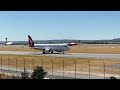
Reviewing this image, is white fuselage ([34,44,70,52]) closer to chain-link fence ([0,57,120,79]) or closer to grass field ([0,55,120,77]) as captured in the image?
grass field ([0,55,120,77])

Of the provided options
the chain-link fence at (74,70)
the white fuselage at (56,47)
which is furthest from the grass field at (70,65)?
the white fuselage at (56,47)

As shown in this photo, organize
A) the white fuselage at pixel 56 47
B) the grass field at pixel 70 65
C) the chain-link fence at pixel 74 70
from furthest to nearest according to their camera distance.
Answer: the white fuselage at pixel 56 47
the grass field at pixel 70 65
the chain-link fence at pixel 74 70

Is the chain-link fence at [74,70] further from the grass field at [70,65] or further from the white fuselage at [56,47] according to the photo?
the white fuselage at [56,47]

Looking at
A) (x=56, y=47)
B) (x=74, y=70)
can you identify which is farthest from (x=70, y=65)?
(x=56, y=47)

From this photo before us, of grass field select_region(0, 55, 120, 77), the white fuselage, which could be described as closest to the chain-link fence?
grass field select_region(0, 55, 120, 77)

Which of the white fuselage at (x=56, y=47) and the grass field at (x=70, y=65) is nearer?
the grass field at (x=70, y=65)

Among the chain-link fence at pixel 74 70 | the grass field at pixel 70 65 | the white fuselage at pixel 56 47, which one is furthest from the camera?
the white fuselage at pixel 56 47

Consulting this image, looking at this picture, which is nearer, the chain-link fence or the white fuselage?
the chain-link fence

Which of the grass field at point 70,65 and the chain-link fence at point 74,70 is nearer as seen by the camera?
the chain-link fence at point 74,70

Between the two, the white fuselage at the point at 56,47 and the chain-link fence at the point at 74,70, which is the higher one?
the white fuselage at the point at 56,47
